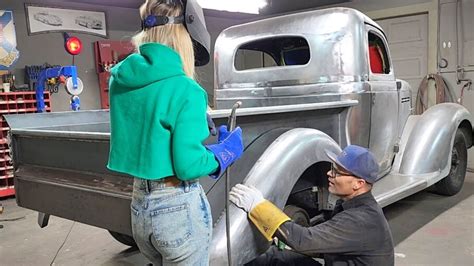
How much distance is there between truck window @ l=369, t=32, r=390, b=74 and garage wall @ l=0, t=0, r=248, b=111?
3578mm

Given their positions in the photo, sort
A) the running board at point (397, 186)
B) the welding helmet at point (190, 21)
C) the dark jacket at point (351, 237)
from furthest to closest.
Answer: the running board at point (397, 186) → the dark jacket at point (351, 237) → the welding helmet at point (190, 21)

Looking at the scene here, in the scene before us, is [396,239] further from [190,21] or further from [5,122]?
[5,122]

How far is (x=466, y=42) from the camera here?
685 cm

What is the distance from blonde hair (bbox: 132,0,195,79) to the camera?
1.52 m

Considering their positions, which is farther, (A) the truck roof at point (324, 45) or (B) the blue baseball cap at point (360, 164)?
(A) the truck roof at point (324, 45)

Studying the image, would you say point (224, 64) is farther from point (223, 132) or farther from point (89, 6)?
point (89, 6)

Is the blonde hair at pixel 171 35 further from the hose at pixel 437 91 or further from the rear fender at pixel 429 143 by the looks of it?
the hose at pixel 437 91

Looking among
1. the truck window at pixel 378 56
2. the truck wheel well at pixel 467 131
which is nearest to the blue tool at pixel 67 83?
the truck window at pixel 378 56

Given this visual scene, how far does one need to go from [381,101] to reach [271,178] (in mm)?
1893

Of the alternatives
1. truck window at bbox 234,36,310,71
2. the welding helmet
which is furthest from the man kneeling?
truck window at bbox 234,36,310,71

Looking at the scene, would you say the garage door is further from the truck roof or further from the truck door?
the truck roof

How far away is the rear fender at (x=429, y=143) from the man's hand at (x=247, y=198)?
2410 mm

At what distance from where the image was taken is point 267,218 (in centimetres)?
208

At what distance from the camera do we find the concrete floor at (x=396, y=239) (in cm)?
345
